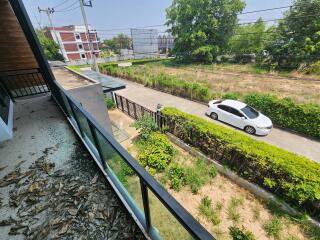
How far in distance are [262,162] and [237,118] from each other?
3.94 meters

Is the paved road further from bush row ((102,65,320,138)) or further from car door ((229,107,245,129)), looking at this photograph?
car door ((229,107,245,129))

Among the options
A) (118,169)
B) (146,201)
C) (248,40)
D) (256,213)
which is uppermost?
(248,40)

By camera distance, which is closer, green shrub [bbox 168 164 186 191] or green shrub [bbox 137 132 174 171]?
green shrub [bbox 168 164 186 191]

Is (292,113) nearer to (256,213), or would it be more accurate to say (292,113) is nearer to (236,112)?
(236,112)

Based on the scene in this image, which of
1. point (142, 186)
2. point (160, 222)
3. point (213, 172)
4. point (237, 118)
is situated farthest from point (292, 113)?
point (142, 186)

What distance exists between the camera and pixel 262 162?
4445 millimetres

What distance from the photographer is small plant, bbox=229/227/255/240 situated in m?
3.45

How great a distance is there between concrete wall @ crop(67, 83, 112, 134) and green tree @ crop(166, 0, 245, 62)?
70.6 feet

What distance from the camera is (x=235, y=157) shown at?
515 centimetres

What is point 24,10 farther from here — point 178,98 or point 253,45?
point 253,45

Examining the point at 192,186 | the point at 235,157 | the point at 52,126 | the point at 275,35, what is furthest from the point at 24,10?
the point at 275,35

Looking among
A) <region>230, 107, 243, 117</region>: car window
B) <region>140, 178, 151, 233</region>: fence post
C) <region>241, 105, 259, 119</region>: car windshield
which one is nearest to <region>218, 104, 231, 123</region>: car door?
<region>230, 107, 243, 117</region>: car window

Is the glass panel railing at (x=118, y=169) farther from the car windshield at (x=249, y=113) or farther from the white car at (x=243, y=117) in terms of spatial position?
the car windshield at (x=249, y=113)

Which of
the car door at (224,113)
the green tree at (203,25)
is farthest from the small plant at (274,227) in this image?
the green tree at (203,25)
